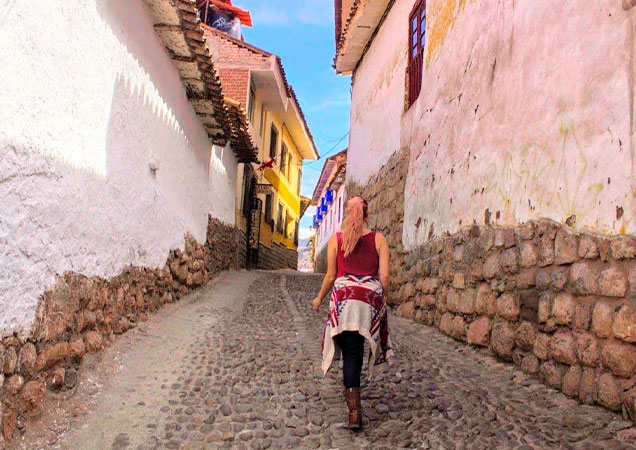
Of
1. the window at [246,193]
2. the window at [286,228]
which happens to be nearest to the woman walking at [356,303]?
the window at [246,193]

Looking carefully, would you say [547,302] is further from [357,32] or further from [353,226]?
[357,32]

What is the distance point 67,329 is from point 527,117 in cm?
388

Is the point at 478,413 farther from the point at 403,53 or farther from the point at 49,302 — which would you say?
the point at 403,53

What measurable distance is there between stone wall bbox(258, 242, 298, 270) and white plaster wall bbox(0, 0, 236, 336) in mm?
11036

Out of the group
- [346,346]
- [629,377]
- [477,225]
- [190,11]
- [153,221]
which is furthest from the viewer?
[153,221]

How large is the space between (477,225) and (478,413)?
2.16 m

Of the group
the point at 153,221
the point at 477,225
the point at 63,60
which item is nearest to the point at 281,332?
the point at 153,221

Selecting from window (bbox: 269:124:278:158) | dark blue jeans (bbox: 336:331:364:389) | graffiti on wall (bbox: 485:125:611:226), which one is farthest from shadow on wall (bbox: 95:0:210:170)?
window (bbox: 269:124:278:158)

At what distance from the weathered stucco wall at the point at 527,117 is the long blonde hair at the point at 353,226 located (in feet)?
4.70

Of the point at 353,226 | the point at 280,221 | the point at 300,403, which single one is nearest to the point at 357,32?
the point at 353,226

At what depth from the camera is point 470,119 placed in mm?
5352

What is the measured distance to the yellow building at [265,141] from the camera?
1449 cm

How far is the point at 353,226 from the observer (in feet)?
11.0

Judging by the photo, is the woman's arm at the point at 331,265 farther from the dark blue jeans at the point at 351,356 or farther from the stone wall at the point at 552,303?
the stone wall at the point at 552,303
